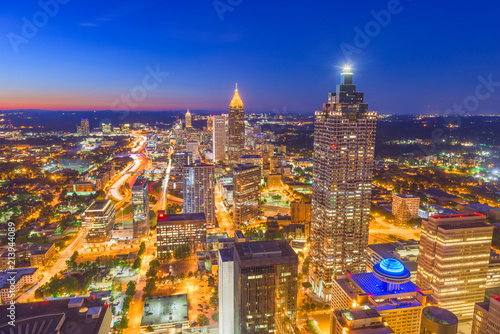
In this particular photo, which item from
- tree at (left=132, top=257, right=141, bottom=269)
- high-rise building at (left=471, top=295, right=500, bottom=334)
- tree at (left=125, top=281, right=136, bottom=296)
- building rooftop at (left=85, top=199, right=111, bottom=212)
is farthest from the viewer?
building rooftop at (left=85, top=199, right=111, bottom=212)

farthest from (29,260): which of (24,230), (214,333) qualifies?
(214,333)

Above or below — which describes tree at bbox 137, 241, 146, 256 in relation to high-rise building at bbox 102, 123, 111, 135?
below

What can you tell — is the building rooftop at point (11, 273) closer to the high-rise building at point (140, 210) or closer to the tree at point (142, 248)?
the tree at point (142, 248)

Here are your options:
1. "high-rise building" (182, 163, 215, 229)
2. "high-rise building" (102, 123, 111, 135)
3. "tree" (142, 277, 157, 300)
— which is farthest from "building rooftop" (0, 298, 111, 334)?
"high-rise building" (102, 123, 111, 135)

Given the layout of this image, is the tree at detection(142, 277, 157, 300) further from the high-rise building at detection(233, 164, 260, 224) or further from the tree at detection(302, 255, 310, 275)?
the high-rise building at detection(233, 164, 260, 224)

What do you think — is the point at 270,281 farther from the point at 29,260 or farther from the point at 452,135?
the point at 452,135

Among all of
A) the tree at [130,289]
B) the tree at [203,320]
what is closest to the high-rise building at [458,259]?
the tree at [203,320]
